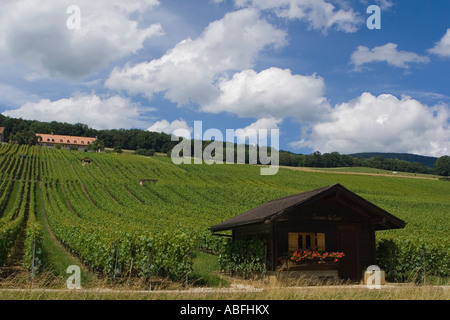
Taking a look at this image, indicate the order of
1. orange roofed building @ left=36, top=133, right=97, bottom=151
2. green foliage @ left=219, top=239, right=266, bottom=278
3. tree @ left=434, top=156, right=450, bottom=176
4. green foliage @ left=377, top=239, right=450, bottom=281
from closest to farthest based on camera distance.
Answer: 1. green foliage @ left=219, top=239, right=266, bottom=278
2. green foliage @ left=377, top=239, right=450, bottom=281
3. tree @ left=434, top=156, right=450, bottom=176
4. orange roofed building @ left=36, top=133, right=97, bottom=151

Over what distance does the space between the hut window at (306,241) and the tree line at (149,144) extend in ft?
316

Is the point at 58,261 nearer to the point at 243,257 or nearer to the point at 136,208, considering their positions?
the point at 243,257

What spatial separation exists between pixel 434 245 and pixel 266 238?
385 inches

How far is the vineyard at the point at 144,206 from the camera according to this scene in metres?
16.0

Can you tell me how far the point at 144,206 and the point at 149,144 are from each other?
355ft

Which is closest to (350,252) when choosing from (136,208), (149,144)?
(136,208)

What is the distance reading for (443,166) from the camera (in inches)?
4843

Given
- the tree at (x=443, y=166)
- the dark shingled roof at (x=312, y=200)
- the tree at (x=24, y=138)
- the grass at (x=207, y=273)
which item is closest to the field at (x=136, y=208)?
the grass at (x=207, y=273)

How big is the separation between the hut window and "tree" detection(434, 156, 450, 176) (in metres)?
122

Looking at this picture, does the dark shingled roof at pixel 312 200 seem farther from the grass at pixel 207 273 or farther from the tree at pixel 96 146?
the tree at pixel 96 146

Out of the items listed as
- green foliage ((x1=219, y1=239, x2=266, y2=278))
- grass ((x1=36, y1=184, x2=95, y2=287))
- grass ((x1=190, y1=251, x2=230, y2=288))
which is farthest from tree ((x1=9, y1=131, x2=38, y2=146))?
green foliage ((x1=219, y1=239, x2=266, y2=278))

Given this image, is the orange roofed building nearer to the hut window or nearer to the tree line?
the tree line

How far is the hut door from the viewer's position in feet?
57.6

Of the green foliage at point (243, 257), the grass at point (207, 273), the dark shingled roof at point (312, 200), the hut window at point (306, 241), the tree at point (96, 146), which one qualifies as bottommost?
the grass at point (207, 273)
